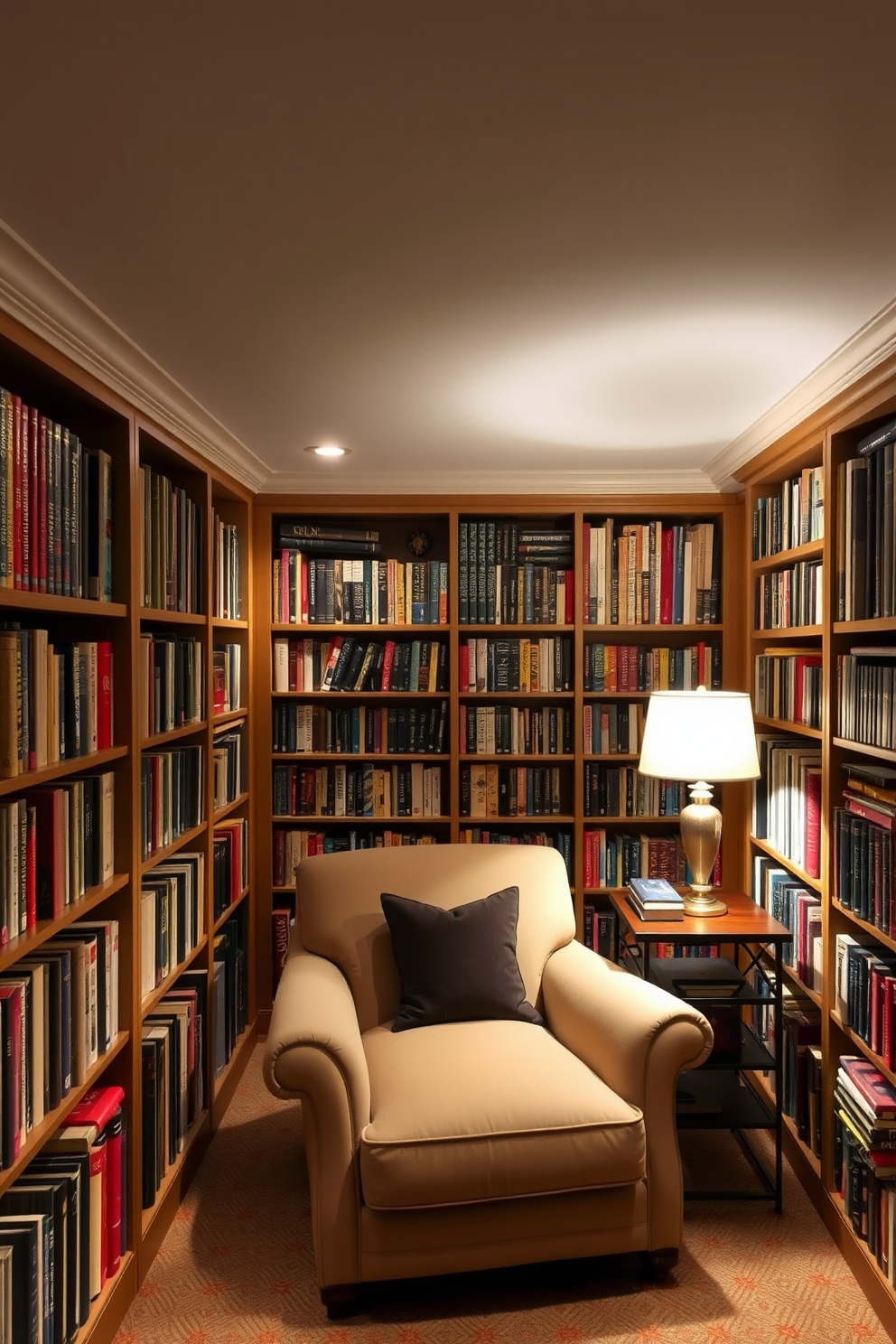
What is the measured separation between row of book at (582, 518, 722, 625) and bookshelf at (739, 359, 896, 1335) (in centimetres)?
68

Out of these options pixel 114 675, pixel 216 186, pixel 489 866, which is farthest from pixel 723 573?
pixel 216 186

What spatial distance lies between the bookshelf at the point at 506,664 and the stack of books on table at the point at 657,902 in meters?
0.75

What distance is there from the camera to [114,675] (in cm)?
228

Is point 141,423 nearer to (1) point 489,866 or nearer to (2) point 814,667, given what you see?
(1) point 489,866

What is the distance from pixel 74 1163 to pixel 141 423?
1764mm

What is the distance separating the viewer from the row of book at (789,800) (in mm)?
2828

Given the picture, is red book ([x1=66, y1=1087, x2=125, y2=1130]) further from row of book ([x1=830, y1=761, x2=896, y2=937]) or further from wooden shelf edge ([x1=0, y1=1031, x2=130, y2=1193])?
row of book ([x1=830, y1=761, x2=896, y2=937])

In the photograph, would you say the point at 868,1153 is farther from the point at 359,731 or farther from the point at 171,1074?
the point at 359,731

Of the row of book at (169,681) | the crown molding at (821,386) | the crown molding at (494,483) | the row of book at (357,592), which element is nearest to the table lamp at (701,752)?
the crown molding at (821,386)

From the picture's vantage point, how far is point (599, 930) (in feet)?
12.9

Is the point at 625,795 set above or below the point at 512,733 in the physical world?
below

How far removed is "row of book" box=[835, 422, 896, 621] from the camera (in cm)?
222

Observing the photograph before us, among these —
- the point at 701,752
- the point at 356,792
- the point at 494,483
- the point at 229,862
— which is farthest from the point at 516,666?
the point at 229,862

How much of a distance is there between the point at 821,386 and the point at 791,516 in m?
0.74
